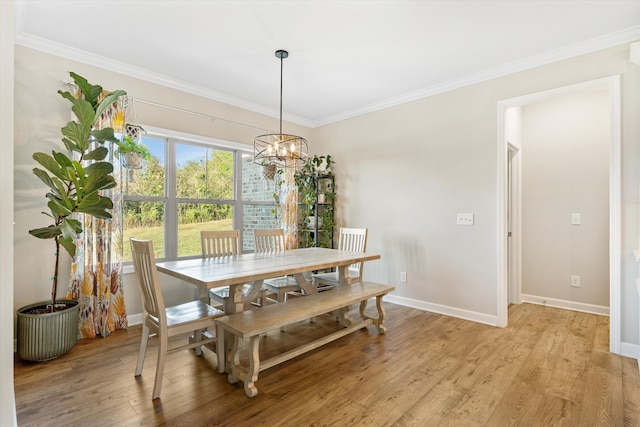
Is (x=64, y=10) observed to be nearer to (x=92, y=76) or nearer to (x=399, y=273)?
(x=92, y=76)

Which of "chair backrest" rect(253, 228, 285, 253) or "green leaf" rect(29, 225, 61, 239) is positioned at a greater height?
"green leaf" rect(29, 225, 61, 239)

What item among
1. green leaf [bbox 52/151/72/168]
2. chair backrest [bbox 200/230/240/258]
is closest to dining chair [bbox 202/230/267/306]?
chair backrest [bbox 200/230/240/258]

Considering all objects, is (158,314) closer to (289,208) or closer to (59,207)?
(59,207)

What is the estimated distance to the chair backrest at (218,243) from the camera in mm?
3077

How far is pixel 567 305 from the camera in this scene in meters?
3.78

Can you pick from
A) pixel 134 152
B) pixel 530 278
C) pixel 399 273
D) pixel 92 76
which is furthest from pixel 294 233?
pixel 530 278

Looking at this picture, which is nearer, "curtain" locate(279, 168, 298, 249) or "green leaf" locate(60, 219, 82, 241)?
"green leaf" locate(60, 219, 82, 241)

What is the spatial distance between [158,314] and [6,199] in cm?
109

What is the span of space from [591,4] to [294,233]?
12.8 ft

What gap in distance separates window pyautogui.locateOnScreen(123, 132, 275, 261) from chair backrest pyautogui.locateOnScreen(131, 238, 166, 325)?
148 centimetres

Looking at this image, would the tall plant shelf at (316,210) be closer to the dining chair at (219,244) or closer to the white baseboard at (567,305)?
the dining chair at (219,244)

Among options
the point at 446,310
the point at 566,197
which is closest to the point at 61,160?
the point at 446,310

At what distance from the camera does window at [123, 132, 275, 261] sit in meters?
3.40

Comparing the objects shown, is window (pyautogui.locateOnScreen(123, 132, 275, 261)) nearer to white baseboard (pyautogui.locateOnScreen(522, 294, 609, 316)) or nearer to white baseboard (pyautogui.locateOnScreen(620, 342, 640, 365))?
white baseboard (pyautogui.locateOnScreen(522, 294, 609, 316))
